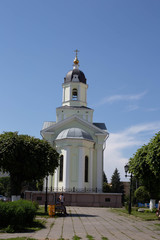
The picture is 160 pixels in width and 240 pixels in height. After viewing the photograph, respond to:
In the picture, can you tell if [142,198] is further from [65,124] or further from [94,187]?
[65,124]

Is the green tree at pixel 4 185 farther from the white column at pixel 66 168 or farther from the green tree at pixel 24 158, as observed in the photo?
the green tree at pixel 24 158

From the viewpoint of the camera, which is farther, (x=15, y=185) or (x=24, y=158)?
(x=15, y=185)

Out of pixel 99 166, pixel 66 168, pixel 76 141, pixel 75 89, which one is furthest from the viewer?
pixel 75 89

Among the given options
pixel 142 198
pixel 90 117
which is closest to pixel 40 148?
pixel 90 117

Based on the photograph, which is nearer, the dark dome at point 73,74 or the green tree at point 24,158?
the green tree at point 24,158

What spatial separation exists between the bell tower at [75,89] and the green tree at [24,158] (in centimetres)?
2077

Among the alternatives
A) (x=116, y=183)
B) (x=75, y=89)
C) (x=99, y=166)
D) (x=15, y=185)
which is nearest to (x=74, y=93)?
(x=75, y=89)

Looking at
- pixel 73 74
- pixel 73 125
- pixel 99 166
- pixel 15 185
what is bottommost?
pixel 15 185

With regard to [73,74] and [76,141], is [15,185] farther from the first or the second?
[73,74]

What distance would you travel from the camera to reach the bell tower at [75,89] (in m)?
42.8

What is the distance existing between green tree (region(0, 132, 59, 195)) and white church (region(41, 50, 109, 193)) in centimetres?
1090

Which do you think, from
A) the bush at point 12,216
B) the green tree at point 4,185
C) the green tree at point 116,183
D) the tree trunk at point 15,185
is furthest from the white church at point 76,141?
the green tree at point 4,185

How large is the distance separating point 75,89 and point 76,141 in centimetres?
998

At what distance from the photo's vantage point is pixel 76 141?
118 feet
